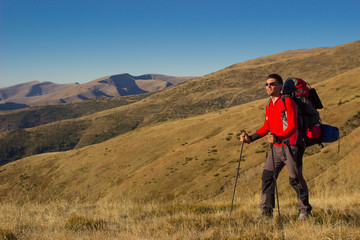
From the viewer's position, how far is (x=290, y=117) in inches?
194

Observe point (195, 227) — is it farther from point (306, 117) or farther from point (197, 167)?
point (197, 167)

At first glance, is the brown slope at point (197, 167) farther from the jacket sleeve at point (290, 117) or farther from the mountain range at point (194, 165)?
the jacket sleeve at point (290, 117)

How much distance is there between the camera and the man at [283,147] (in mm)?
5000

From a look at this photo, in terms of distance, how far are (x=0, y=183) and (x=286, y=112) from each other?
69.3m

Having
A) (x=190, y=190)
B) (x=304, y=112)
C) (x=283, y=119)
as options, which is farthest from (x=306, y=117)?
(x=190, y=190)

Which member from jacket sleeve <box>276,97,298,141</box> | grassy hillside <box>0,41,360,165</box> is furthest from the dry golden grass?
grassy hillside <box>0,41,360,165</box>

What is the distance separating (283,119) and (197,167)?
63.2 feet

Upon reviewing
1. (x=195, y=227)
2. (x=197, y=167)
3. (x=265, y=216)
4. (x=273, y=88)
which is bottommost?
(x=197, y=167)

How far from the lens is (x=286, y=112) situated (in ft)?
16.6

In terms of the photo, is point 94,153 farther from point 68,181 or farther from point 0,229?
point 0,229

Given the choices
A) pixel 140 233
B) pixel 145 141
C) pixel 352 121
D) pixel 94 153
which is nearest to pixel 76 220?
pixel 140 233

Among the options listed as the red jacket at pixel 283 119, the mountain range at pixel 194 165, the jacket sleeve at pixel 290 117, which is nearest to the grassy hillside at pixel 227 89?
the mountain range at pixel 194 165

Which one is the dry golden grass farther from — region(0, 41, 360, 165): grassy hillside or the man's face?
region(0, 41, 360, 165): grassy hillside

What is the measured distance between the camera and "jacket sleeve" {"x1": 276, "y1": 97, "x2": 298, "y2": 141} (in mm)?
4914
